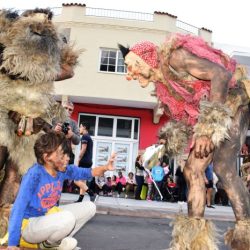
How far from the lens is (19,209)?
247cm

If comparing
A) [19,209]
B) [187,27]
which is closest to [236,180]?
[19,209]

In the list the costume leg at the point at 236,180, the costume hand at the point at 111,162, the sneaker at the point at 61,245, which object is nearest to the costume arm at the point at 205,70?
the costume leg at the point at 236,180

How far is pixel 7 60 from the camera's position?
9.73ft

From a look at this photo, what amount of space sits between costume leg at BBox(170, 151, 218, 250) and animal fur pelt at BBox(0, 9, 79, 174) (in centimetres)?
113

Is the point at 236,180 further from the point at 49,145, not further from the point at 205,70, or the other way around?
the point at 49,145

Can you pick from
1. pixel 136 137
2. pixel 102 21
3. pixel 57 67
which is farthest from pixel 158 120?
pixel 57 67

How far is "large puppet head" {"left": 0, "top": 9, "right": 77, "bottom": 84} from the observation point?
2.96 meters

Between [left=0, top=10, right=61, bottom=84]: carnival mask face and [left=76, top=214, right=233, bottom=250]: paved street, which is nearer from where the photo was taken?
[left=0, top=10, right=61, bottom=84]: carnival mask face

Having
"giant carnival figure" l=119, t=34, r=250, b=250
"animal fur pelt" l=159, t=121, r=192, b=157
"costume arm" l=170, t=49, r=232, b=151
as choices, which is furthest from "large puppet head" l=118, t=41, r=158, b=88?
"animal fur pelt" l=159, t=121, r=192, b=157

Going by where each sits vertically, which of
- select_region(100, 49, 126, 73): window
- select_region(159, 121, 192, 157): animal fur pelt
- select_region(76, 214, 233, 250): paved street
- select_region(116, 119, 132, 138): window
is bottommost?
select_region(76, 214, 233, 250): paved street

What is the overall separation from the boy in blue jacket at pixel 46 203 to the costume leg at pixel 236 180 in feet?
2.53

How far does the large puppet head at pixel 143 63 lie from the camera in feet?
10.4

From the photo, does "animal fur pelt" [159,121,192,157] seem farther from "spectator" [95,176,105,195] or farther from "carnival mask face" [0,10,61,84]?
"spectator" [95,176,105,195]

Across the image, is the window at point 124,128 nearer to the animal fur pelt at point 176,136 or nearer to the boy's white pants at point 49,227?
the animal fur pelt at point 176,136
